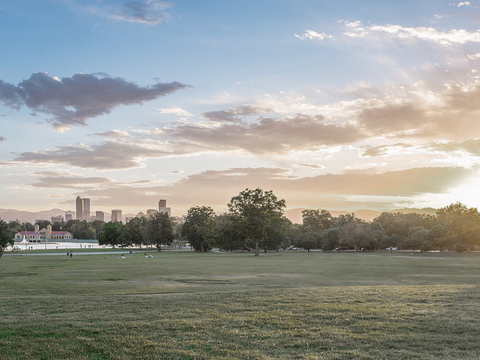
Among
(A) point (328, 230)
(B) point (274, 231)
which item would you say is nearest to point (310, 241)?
(A) point (328, 230)

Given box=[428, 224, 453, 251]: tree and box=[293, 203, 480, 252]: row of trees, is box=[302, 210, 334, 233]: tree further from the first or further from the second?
box=[428, 224, 453, 251]: tree

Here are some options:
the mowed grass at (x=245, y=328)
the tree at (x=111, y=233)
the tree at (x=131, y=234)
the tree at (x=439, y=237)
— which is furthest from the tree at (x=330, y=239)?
the mowed grass at (x=245, y=328)

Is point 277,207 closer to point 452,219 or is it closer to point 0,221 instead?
point 452,219

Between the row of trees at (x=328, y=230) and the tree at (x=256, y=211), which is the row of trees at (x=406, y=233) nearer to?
the row of trees at (x=328, y=230)

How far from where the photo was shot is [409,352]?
8297mm

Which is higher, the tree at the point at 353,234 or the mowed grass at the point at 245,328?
the mowed grass at the point at 245,328

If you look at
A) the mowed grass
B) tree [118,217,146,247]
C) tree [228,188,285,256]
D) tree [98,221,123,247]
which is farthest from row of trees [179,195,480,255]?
the mowed grass

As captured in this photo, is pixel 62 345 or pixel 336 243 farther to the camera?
pixel 336 243

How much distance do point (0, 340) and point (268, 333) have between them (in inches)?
248

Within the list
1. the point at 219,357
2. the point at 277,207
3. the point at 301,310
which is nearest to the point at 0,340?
the point at 219,357

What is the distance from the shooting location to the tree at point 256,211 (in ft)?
294

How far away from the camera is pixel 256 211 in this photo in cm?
9069

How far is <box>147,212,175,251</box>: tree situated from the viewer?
118 m

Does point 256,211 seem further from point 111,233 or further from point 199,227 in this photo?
point 111,233
